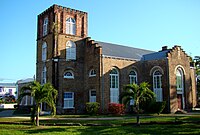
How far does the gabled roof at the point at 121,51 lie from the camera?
35594mm

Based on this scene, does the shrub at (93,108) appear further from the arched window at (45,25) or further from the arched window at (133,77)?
the arched window at (45,25)

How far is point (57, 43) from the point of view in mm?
34750

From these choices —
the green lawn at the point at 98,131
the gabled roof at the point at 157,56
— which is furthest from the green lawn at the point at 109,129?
the gabled roof at the point at 157,56

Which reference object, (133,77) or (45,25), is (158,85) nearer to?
(133,77)

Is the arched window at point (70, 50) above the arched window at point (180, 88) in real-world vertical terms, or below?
above

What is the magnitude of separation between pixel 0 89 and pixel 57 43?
279 ft

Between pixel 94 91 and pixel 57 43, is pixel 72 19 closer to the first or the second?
pixel 57 43

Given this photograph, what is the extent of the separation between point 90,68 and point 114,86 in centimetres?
426

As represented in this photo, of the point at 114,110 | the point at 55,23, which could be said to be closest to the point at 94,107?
the point at 114,110

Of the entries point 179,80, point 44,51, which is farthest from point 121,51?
point 44,51

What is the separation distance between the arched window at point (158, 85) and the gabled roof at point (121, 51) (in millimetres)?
4134

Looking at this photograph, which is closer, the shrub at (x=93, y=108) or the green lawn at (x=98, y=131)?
the green lawn at (x=98, y=131)

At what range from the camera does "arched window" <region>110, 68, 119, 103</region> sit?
3381cm

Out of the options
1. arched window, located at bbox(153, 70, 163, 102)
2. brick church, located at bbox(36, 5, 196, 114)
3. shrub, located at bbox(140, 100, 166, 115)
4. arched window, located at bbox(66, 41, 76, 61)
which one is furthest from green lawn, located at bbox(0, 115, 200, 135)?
arched window, located at bbox(66, 41, 76, 61)
